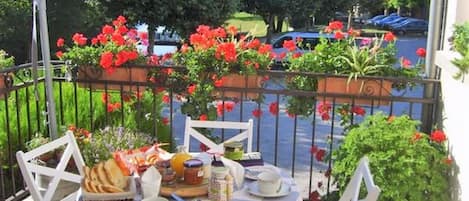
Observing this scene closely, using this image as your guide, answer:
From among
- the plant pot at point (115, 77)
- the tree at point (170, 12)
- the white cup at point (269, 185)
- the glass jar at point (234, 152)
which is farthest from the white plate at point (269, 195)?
the tree at point (170, 12)

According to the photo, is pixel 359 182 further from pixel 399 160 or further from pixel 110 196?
pixel 110 196

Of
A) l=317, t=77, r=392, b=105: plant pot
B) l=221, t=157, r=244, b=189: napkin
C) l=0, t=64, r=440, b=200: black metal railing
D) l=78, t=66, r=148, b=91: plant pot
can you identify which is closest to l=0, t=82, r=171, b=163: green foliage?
l=0, t=64, r=440, b=200: black metal railing

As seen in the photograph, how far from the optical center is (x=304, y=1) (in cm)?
1574

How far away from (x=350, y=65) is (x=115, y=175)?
1.62 m

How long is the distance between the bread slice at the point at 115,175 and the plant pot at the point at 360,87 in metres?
1.47

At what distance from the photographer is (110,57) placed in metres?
3.01

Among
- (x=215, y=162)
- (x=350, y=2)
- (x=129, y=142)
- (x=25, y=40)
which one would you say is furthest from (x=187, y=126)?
(x=350, y=2)

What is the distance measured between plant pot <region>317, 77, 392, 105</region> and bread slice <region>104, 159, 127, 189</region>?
1.47 m

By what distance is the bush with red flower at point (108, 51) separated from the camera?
3037 millimetres

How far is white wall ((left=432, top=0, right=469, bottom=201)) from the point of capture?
7.15ft

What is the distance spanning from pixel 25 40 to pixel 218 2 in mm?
5209

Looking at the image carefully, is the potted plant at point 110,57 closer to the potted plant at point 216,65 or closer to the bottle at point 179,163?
the potted plant at point 216,65

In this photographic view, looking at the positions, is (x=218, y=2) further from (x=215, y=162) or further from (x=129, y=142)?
(x=215, y=162)

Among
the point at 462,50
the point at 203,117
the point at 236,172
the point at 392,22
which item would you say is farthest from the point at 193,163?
the point at 392,22
